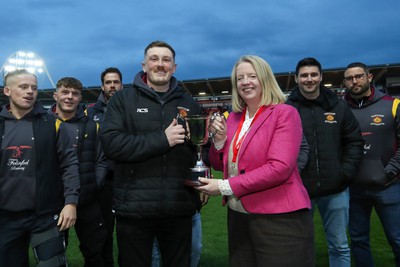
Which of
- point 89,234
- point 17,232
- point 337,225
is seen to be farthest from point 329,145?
point 17,232

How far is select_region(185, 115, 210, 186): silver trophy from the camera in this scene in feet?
6.41

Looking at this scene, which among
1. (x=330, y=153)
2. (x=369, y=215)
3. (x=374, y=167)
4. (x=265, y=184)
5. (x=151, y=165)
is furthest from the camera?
(x=369, y=215)

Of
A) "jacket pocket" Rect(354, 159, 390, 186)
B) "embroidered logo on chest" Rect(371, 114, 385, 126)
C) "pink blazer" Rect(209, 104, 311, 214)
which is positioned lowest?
"jacket pocket" Rect(354, 159, 390, 186)

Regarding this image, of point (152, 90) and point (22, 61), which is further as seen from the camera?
point (22, 61)

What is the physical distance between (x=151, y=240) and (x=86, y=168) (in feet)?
4.10

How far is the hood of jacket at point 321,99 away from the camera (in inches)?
124

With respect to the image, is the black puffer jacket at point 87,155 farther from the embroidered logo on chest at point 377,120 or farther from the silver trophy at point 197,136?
the embroidered logo on chest at point 377,120

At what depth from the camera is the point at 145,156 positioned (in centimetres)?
208

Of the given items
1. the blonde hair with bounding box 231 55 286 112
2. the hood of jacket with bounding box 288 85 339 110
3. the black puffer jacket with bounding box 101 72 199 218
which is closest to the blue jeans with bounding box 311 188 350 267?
the hood of jacket with bounding box 288 85 339 110

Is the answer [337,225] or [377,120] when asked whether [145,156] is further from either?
[377,120]

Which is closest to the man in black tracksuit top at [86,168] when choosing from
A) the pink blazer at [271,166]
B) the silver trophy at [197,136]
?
the silver trophy at [197,136]

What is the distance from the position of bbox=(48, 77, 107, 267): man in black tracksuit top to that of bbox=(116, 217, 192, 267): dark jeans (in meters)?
0.98

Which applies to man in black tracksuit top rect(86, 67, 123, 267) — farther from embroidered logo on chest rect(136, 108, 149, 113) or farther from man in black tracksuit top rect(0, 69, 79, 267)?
embroidered logo on chest rect(136, 108, 149, 113)

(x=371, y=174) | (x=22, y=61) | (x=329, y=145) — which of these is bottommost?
(x=371, y=174)
